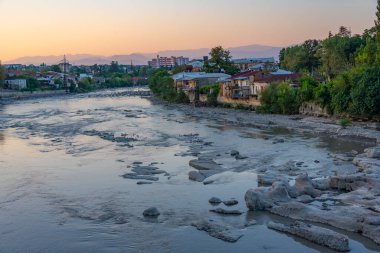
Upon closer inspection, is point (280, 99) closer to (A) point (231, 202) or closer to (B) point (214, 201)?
(B) point (214, 201)

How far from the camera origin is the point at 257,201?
1634 centimetres

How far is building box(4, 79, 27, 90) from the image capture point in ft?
333

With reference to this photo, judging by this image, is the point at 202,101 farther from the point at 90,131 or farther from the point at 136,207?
the point at 136,207

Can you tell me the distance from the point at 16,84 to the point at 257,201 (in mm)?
95392

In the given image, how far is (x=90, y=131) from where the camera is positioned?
3953 centimetres

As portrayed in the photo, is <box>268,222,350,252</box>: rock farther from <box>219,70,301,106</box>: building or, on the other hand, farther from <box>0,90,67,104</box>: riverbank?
<box>0,90,67,104</box>: riverbank

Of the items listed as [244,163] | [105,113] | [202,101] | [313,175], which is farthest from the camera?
[202,101]

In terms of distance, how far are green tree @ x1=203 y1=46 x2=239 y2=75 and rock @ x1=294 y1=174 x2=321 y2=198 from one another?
192ft

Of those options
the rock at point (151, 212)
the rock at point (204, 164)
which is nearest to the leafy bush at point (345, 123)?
the rock at point (204, 164)

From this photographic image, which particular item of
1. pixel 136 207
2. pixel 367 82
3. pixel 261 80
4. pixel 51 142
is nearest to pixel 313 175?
pixel 136 207

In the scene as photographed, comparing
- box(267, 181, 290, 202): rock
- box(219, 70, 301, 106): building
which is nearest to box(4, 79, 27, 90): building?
box(219, 70, 301, 106): building

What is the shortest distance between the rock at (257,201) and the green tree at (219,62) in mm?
60323

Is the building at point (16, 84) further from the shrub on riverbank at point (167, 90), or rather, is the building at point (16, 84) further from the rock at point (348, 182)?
the rock at point (348, 182)

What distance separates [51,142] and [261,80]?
1027 inches
